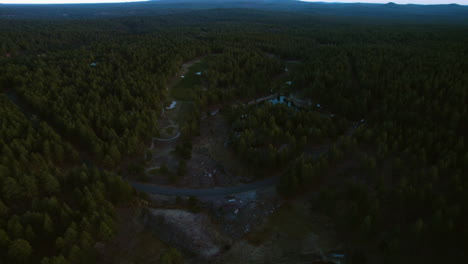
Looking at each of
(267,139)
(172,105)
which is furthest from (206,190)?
(172,105)

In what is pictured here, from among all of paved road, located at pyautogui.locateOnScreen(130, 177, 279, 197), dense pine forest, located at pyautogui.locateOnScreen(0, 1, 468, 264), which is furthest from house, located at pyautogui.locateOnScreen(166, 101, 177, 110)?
paved road, located at pyautogui.locateOnScreen(130, 177, 279, 197)

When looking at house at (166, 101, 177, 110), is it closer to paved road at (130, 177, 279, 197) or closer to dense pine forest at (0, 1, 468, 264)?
dense pine forest at (0, 1, 468, 264)

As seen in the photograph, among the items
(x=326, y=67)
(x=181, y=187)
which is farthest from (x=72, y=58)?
(x=326, y=67)

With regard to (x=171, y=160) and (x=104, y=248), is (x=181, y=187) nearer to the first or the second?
(x=171, y=160)

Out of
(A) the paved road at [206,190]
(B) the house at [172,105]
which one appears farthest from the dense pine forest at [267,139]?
(A) the paved road at [206,190]

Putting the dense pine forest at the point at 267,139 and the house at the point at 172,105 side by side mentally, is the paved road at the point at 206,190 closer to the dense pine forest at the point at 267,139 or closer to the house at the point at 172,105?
the dense pine forest at the point at 267,139
